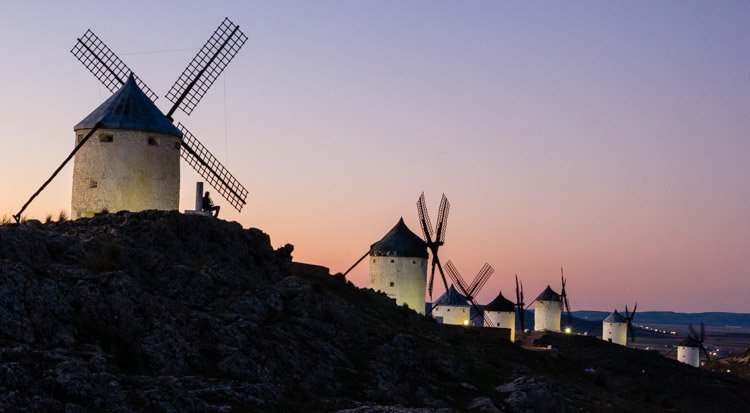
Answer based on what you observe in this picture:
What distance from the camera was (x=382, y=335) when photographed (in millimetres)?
39375

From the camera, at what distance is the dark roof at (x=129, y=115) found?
1725 inches

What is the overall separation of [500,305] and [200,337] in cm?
7235

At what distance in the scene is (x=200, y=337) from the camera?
99.9 ft

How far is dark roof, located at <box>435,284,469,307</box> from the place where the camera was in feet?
329

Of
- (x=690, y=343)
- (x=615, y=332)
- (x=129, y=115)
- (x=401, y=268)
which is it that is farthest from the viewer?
(x=690, y=343)

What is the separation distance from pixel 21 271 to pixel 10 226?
17.5 feet

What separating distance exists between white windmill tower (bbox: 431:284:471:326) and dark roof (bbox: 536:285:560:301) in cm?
2190

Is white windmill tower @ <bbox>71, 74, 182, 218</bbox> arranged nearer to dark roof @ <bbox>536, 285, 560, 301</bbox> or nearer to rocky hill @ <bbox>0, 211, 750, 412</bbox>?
rocky hill @ <bbox>0, 211, 750, 412</bbox>

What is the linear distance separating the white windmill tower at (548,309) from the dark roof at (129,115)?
3170 inches

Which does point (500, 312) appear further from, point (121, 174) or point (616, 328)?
point (121, 174)

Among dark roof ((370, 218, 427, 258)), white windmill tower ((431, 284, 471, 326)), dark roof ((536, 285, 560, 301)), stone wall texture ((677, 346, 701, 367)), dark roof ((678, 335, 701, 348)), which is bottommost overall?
stone wall texture ((677, 346, 701, 367))

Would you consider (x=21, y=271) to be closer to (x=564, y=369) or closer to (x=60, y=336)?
(x=60, y=336)

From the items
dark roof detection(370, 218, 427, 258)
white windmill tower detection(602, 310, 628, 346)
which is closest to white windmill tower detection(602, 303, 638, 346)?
white windmill tower detection(602, 310, 628, 346)

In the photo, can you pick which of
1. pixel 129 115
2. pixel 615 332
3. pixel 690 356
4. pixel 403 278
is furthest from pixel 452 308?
pixel 129 115
